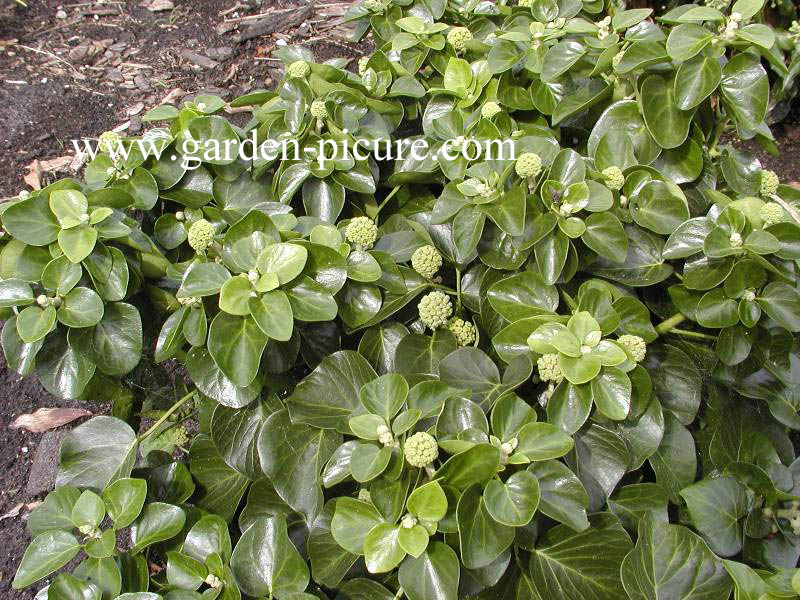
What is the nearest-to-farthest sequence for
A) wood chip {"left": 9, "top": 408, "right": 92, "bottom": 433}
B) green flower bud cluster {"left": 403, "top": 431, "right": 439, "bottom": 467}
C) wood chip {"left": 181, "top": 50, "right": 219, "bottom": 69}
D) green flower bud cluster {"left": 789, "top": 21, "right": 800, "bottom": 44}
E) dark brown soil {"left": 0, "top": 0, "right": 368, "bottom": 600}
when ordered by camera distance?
green flower bud cluster {"left": 403, "top": 431, "right": 439, "bottom": 467}
wood chip {"left": 9, "top": 408, "right": 92, "bottom": 433}
green flower bud cluster {"left": 789, "top": 21, "right": 800, "bottom": 44}
dark brown soil {"left": 0, "top": 0, "right": 368, "bottom": 600}
wood chip {"left": 181, "top": 50, "right": 219, "bottom": 69}

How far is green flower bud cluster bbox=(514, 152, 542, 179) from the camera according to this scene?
4.04 feet

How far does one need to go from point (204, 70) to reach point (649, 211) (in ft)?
9.48

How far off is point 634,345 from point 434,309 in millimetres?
380

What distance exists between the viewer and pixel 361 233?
132cm

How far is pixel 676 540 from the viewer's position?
108 centimetres

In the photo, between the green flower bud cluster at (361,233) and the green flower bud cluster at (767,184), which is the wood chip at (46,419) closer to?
the green flower bud cluster at (361,233)

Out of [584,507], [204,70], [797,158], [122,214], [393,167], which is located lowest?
[797,158]

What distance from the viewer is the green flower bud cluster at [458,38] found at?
5.59 ft

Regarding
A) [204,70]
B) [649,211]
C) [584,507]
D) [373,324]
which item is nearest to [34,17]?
[204,70]

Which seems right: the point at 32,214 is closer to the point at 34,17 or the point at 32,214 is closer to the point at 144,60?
the point at 144,60

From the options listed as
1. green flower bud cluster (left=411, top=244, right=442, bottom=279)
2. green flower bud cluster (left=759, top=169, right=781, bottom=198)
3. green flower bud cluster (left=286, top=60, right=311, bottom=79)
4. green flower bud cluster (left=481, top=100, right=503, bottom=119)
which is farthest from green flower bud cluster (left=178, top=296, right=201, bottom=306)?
green flower bud cluster (left=759, top=169, right=781, bottom=198)

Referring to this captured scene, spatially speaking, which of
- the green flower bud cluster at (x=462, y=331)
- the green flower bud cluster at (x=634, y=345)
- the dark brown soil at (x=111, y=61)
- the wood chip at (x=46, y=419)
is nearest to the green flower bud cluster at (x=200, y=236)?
the green flower bud cluster at (x=462, y=331)

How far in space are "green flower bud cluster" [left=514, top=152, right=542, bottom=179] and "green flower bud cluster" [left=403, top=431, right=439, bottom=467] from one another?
1.77 ft

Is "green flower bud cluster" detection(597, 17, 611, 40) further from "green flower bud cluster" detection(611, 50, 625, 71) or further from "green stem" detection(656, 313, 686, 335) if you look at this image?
"green stem" detection(656, 313, 686, 335)
